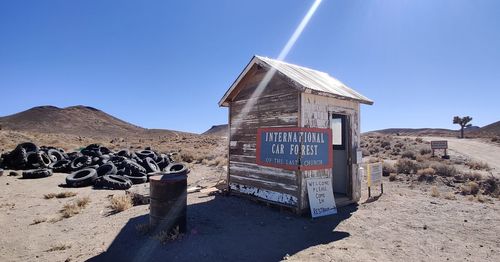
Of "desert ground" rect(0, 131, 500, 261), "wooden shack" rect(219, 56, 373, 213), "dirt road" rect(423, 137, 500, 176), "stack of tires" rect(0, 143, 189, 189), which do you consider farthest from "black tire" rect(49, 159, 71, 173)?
"dirt road" rect(423, 137, 500, 176)

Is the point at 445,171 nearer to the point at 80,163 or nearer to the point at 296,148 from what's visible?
the point at 296,148

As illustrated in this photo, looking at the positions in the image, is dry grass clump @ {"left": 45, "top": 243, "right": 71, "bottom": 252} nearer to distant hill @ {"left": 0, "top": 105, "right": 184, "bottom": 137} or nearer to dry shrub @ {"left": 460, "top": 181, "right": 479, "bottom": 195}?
dry shrub @ {"left": 460, "top": 181, "right": 479, "bottom": 195}

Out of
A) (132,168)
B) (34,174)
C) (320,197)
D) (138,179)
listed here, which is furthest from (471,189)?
(34,174)

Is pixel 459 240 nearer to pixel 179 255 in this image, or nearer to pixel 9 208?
pixel 179 255

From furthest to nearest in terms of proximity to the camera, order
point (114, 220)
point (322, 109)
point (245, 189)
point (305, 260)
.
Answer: point (245, 189) → point (322, 109) → point (114, 220) → point (305, 260)

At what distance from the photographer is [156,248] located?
220 inches

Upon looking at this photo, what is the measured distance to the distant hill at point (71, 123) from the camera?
76.9m

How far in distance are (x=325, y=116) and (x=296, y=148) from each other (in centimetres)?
140

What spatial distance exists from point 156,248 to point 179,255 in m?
0.53

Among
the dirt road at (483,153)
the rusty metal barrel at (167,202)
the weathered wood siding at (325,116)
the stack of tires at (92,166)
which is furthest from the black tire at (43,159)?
the dirt road at (483,153)

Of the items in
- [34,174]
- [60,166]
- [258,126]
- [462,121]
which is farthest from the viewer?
[462,121]

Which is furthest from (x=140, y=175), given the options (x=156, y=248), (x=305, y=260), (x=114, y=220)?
(x=305, y=260)

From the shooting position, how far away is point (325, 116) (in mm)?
8531

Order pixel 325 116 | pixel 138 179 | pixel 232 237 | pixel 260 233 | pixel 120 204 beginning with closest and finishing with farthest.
A: pixel 232 237 → pixel 260 233 → pixel 120 204 → pixel 325 116 → pixel 138 179
